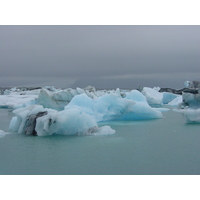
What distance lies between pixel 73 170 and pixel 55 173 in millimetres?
268

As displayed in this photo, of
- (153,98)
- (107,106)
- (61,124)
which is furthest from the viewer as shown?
(153,98)

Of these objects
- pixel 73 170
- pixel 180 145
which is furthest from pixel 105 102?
pixel 73 170

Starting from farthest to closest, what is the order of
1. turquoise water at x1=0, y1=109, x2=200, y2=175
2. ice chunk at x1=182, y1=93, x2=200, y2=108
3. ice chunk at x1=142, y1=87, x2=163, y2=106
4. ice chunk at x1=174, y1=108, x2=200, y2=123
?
ice chunk at x1=142, y1=87, x2=163, y2=106
ice chunk at x1=182, y1=93, x2=200, y2=108
ice chunk at x1=174, y1=108, x2=200, y2=123
turquoise water at x1=0, y1=109, x2=200, y2=175

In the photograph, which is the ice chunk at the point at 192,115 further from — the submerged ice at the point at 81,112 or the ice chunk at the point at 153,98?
the ice chunk at the point at 153,98

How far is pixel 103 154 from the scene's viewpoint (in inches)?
189

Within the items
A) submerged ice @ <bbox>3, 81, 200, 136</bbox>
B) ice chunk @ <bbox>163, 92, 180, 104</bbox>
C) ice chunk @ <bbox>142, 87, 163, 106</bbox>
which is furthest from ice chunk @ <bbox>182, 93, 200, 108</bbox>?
ice chunk @ <bbox>163, 92, 180, 104</bbox>

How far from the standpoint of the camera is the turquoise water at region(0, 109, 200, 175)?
3964 millimetres

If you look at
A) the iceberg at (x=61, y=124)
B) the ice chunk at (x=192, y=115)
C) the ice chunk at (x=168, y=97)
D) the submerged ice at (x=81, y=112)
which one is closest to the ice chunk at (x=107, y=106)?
the submerged ice at (x=81, y=112)

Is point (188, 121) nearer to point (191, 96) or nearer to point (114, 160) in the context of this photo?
point (191, 96)

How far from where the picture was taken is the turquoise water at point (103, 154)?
13.0 feet

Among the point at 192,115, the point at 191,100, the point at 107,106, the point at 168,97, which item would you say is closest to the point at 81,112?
the point at 107,106

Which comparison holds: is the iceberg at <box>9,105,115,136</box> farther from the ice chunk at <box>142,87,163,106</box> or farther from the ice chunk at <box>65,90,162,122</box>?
the ice chunk at <box>142,87,163,106</box>

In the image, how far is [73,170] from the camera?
3.95 meters

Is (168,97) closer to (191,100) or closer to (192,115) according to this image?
(191,100)
